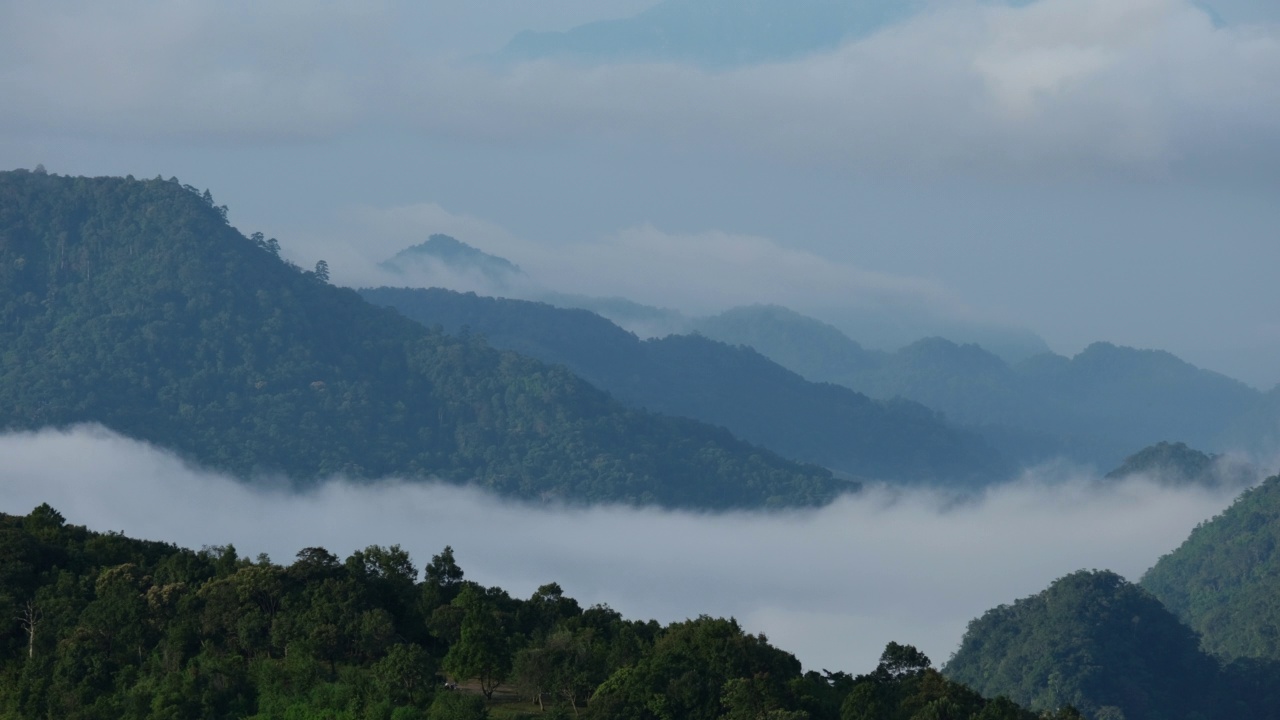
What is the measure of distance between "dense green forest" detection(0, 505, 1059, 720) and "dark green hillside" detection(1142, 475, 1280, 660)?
72.6 m

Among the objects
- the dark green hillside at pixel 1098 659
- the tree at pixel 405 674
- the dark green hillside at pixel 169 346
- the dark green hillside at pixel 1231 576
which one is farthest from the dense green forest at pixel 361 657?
the dark green hillside at pixel 169 346

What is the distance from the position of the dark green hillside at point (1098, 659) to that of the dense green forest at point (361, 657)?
46.6 meters

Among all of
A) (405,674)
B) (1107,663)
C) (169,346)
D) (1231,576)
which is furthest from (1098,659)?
(169,346)

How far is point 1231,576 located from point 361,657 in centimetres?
10113

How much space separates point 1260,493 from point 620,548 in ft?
208

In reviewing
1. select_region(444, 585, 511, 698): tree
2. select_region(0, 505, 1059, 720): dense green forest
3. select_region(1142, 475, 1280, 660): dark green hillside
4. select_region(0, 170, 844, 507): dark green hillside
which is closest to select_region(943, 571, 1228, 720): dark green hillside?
select_region(1142, 475, 1280, 660): dark green hillside

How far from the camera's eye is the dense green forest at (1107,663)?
339 ft

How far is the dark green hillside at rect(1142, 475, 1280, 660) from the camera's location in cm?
12556

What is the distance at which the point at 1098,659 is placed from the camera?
10544cm

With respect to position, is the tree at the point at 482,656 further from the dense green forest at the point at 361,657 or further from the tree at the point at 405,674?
the tree at the point at 405,674

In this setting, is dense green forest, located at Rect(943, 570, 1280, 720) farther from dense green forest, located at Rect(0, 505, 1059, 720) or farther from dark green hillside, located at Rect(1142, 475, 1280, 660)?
dense green forest, located at Rect(0, 505, 1059, 720)

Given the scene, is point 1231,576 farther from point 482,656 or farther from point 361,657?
point 361,657

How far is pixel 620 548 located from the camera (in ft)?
632

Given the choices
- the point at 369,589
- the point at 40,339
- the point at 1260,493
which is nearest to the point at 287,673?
the point at 369,589
